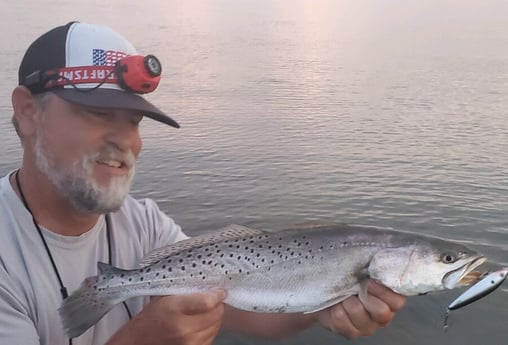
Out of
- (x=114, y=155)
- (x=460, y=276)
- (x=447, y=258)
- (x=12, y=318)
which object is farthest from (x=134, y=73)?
(x=460, y=276)

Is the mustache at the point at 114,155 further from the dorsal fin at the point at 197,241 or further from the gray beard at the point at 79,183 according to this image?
the dorsal fin at the point at 197,241

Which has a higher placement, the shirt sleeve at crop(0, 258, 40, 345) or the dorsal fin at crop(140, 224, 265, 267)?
the dorsal fin at crop(140, 224, 265, 267)

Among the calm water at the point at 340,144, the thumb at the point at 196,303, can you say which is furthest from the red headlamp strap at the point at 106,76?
the calm water at the point at 340,144

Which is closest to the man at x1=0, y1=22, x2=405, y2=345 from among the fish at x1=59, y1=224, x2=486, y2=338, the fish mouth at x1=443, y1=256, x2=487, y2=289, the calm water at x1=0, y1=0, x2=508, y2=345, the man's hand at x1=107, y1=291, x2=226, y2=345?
the man's hand at x1=107, y1=291, x2=226, y2=345

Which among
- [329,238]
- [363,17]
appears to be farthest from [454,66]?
[363,17]

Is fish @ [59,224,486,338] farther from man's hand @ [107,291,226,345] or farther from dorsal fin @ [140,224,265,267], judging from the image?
man's hand @ [107,291,226,345]

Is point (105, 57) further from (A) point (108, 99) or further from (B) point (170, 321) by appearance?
(B) point (170, 321)

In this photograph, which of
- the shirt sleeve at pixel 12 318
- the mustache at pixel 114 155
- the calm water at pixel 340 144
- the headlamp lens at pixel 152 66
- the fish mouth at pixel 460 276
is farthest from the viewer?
the calm water at pixel 340 144
